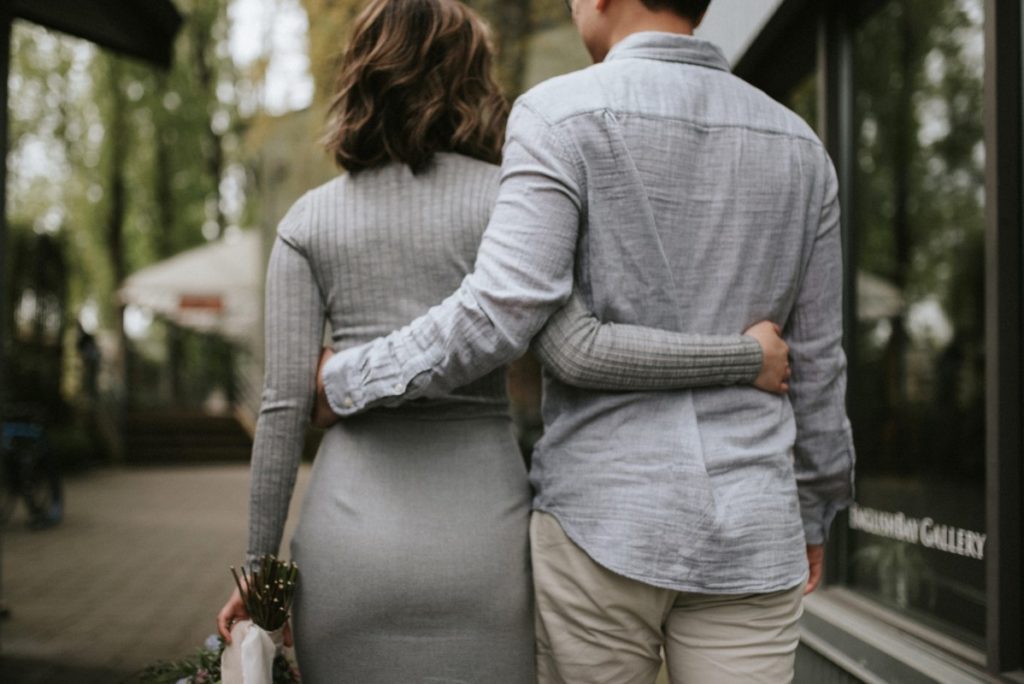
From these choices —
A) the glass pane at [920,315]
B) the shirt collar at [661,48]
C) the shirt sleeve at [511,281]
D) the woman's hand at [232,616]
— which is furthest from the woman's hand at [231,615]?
the glass pane at [920,315]

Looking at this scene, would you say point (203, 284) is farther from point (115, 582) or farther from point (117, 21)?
point (117, 21)

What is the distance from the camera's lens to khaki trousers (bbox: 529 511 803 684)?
5.43 ft

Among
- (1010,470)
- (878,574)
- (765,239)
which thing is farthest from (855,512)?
(765,239)

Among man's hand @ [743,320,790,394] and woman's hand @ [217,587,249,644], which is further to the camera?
woman's hand @ [217,587,249,644]

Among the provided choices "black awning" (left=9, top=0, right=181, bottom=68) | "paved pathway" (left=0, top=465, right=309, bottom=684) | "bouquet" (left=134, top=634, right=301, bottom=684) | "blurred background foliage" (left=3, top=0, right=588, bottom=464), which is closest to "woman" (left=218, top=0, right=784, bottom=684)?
"bouquet" (left=134, top=634, right=301, bottom=684)

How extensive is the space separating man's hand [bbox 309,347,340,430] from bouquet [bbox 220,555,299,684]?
248mm

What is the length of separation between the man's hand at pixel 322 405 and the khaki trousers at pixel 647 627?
1.43 feet

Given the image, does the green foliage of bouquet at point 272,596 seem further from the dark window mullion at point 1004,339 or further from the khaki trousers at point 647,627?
the dark window mullion at point 1004,339

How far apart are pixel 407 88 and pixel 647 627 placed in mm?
1013

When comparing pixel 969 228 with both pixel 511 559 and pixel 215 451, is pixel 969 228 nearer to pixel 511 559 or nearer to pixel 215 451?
pixel 511 559

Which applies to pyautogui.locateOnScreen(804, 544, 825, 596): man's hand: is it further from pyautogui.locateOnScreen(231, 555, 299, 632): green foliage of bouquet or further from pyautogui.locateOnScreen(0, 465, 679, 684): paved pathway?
pyautogui.locateOnScreen(0, 465, 679, 684): paved pathway

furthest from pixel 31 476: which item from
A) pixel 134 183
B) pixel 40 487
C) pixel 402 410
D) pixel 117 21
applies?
pixel 134 183

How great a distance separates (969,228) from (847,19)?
550 centimetres

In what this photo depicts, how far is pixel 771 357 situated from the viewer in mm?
1721
